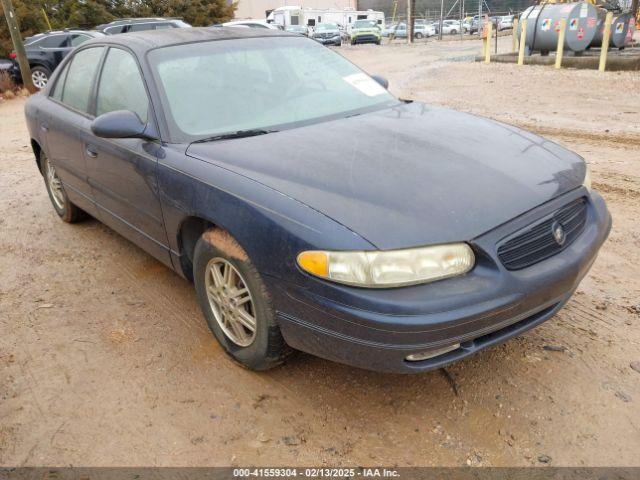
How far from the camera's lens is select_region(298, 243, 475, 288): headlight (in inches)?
80.7

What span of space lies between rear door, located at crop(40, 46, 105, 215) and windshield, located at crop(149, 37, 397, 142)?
2.98ft

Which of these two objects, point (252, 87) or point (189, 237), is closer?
point (189, 237)

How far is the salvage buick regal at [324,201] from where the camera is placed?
2.09 m

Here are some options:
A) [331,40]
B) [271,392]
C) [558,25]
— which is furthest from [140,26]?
[331,40]

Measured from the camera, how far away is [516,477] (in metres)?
2.11

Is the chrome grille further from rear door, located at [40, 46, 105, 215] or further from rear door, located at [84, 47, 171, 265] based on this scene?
rear door, located at [40, 46, 105, 215]

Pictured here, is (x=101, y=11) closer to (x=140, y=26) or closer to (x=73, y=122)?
(x=140, y=26)

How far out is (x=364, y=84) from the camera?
146 inches

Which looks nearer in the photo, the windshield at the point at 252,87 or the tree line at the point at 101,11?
the windshield at the point at 252,87

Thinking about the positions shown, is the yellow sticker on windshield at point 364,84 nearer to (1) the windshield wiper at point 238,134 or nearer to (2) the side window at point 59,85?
(1) the windshield wiper at point 238,134

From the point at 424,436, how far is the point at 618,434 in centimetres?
81

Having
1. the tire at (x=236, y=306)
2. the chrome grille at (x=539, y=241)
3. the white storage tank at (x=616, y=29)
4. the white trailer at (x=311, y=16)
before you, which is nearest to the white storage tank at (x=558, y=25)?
the white storage tank at (x=616, y=29)

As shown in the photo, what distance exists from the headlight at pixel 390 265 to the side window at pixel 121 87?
1630 millimetres

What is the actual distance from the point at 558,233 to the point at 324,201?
3.39 ft
